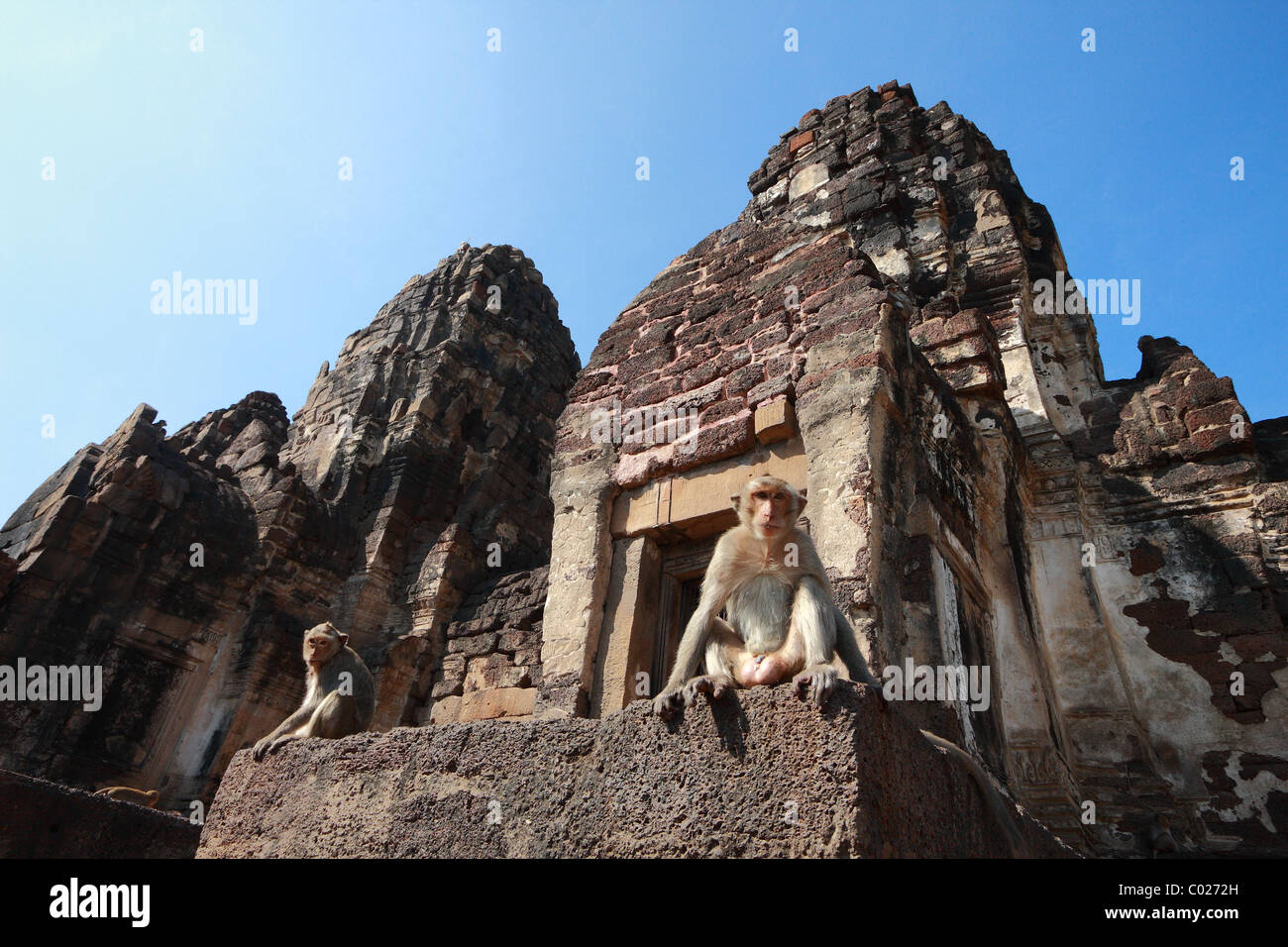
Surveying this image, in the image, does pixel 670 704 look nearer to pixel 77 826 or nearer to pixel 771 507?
pixel 771 507

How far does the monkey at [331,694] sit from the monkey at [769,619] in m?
2.89

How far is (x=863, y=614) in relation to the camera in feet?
14.1

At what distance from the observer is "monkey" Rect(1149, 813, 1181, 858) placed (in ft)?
18.6

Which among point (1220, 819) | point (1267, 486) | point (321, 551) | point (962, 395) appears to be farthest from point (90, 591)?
point (1267, 486)

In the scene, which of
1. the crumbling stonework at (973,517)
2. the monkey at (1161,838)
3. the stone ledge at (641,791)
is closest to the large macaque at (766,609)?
the stone ledge at (641,791)

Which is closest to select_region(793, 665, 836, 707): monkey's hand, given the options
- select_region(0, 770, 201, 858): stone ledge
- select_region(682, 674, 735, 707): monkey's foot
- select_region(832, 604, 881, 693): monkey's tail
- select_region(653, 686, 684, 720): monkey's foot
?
select_region(682, 674, 735, 707): monkey's foot

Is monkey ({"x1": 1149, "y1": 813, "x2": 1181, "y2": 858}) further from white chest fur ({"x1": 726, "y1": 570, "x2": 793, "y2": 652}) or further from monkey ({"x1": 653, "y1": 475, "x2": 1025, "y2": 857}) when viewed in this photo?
white chest fur ({"x1": 726, "y1": 570, "x2": 793, "y2": 652})

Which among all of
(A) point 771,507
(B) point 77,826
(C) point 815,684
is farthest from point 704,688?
(B) point 77,826

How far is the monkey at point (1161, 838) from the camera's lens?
5676 mm

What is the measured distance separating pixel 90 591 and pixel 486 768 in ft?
31.2

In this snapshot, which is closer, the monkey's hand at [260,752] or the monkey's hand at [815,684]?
the monkey's hand at [815,684]

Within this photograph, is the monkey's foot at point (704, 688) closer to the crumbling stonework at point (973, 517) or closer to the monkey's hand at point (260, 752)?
the crumbling stonework at point (973, 517)

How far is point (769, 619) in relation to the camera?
3.46 m
